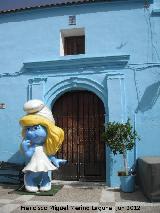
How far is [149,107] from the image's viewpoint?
869 cm

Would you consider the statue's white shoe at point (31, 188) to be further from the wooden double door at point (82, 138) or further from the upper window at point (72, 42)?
the upper window at point (72, 42)

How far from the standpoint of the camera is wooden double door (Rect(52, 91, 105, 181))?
928 centimetres

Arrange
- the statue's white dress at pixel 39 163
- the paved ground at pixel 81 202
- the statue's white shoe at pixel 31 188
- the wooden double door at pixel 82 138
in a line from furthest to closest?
the wooden double door at pixel 82 138
the statue's white shoe at pixel 31 188
the statue's white dress at pixel 39 163
the paved ground at pixel 81 202

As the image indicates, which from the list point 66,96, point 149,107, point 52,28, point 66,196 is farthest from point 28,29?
point 66,196

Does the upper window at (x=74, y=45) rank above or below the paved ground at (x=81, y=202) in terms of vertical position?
above

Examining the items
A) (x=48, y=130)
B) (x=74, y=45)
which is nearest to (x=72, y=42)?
(x=74, y=45)

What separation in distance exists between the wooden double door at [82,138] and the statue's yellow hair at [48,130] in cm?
151

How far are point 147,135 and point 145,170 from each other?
1.74 m

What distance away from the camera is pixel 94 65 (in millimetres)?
9109

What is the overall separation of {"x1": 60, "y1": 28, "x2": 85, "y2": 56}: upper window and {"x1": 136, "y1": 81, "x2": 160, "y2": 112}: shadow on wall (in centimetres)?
252

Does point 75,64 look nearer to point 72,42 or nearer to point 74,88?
point 74,88

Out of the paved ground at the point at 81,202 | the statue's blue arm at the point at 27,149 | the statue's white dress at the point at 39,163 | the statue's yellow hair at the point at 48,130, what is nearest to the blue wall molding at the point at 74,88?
the statue's yellow hair at the point at 48,130

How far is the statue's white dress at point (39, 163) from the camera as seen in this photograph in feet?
24.8

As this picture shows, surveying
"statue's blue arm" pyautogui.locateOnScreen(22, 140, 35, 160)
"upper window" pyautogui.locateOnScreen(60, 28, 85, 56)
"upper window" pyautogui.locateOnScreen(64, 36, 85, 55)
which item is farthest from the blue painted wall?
"statue's blue arm" pyautogui.locateOnScreen(22, 140, 35, 160)
